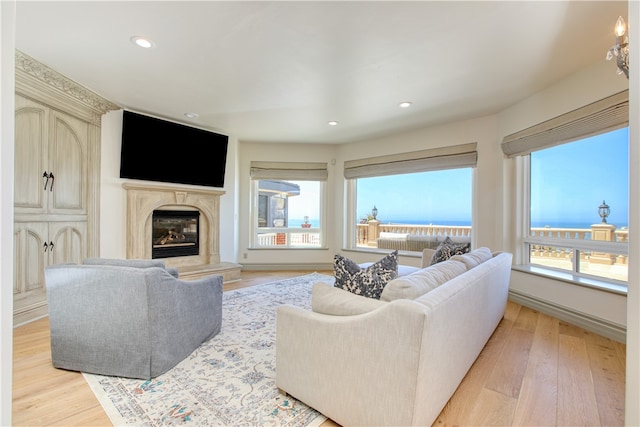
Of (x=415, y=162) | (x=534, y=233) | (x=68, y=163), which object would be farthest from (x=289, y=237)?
(x=534, y=233)

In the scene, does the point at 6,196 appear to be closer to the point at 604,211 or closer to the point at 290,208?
the point at 604,211

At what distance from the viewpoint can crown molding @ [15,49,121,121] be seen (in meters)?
2.63

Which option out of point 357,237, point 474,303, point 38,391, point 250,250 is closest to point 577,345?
point 474,303

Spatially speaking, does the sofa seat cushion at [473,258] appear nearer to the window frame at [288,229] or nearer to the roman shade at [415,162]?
the roman shade at [415,162]

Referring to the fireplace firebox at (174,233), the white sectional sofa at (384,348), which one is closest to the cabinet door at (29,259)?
the fireplace firebox at (174,233)

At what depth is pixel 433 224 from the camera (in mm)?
5133

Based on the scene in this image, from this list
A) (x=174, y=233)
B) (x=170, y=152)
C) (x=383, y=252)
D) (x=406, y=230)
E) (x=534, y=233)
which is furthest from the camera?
(x=406, y=230)

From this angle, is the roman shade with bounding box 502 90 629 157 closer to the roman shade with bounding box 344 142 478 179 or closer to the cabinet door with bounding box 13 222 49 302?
the roman shade with bounding box 344 142 478 179

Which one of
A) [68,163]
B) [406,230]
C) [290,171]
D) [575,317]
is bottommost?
[575,317]

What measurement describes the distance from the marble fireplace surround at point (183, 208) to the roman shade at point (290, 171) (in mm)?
952

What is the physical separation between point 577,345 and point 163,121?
5307 mm

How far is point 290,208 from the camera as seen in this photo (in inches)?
229

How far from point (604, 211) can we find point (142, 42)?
14.8ft

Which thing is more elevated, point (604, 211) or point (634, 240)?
point (604, 211)
